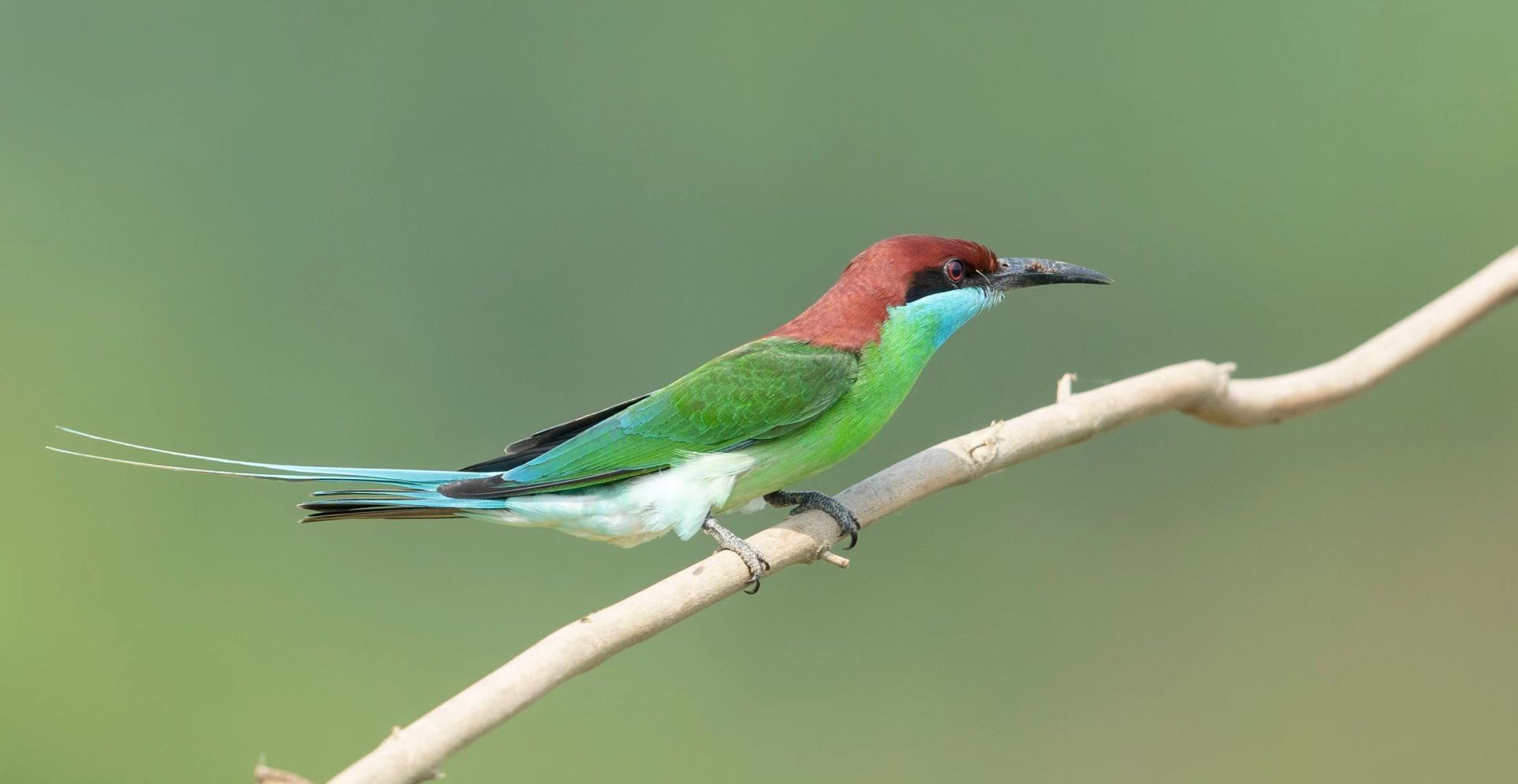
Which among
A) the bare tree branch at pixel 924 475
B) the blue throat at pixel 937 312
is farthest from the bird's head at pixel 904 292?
the bare tree branch at pixel 924 475

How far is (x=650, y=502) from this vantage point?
1.96m

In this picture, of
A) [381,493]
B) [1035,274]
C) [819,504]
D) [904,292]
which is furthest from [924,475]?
[381,493]

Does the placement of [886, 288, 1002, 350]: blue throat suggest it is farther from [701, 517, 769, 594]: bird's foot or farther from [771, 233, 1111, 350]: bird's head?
[701, 517, 769, 594]: bird's foot

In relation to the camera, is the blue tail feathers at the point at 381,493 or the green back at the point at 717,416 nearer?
the blue tail feathers at the point at 381,493

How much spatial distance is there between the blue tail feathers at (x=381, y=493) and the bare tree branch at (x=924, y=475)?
0.30 meters

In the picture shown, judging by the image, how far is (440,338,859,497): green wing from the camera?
196 centimetres

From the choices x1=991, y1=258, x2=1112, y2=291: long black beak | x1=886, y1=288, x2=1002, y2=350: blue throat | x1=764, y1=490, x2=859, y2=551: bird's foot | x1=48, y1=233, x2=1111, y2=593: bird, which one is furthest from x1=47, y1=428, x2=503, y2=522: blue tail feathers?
x1=991, y1=258, x2=1112, y2=291: long black beak

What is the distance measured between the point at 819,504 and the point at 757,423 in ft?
0.50

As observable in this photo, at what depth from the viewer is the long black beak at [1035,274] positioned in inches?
82.5

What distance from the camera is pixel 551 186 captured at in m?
4.54

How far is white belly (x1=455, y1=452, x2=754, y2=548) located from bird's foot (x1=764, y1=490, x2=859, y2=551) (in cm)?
12

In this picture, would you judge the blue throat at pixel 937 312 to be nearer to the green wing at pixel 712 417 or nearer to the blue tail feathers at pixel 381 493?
the green wing at pixel 712 417

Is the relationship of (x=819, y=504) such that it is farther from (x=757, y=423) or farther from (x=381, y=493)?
(x=381, y=493)

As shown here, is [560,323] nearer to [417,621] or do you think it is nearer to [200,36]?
[417,621]
